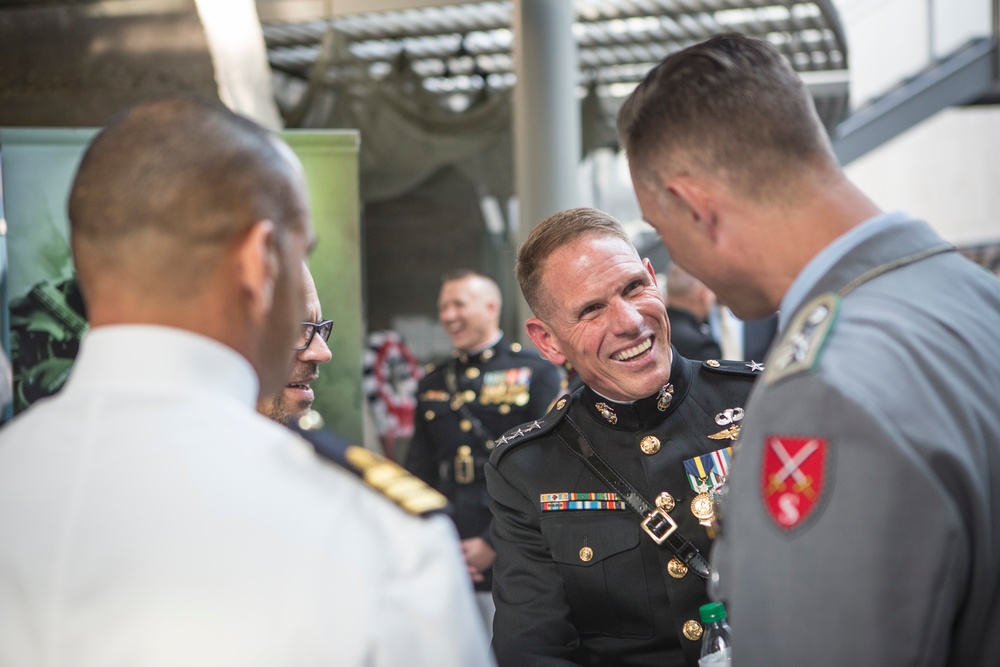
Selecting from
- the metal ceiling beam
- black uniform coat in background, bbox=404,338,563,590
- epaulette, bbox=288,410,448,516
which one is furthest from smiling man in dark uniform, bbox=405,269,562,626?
the metal ceiling beam

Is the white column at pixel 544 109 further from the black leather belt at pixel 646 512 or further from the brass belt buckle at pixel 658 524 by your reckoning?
the brass belt buckle at pixel 658 524

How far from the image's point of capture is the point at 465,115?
8.50 metres

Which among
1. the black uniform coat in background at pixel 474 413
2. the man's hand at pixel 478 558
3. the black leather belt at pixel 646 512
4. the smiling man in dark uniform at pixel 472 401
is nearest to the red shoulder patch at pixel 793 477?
the black leather belt at pixel 646 512

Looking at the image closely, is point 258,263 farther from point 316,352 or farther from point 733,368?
point 733,368

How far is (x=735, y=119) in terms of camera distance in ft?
4.49

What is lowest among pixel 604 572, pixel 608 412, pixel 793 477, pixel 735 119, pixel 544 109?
pixel 544 109

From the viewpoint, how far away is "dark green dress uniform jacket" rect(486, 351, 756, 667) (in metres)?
2.09

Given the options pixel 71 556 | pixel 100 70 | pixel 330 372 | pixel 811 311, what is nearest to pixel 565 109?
pixel 330 372

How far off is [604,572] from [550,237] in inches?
31.2

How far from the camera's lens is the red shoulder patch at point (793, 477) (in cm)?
115

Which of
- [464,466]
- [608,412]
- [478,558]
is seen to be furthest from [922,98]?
[608,412]

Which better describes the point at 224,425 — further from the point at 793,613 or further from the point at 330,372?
the point at 330,372

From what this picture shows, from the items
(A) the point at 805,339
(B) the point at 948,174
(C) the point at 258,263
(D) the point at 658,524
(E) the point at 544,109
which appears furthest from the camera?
(B) the point at 948,174

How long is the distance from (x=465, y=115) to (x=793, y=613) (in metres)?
7.69
